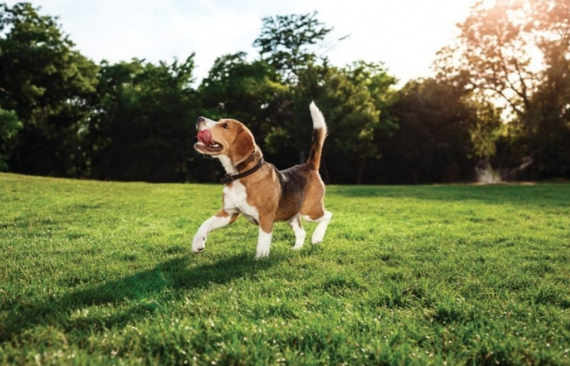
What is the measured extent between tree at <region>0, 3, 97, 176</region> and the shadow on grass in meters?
35.1

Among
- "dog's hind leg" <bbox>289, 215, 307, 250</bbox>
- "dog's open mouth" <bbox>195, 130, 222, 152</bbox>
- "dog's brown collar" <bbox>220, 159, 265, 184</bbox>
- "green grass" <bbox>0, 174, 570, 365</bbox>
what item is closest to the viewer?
"green grass" <bbox>0, 174, 570, 365</bbox>

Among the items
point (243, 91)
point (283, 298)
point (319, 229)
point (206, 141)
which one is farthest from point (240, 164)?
point (243, 91)

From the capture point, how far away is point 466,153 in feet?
133

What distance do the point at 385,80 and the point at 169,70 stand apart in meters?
19.7

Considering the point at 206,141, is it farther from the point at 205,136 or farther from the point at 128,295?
the point at 128,295

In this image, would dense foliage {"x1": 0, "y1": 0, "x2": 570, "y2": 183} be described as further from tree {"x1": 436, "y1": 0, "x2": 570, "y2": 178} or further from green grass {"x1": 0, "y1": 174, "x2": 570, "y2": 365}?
green grass {"x1": 0, "y1": 174, "x2": 570, "y2": 365}

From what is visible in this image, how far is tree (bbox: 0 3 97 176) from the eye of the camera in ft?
118

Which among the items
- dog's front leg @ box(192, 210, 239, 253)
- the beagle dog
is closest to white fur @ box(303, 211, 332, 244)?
the beagle dog

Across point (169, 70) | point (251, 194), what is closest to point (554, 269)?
point (251, 194)

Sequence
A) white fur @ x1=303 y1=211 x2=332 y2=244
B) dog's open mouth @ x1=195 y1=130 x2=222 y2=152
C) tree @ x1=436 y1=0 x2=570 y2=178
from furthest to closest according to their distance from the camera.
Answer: tree @ x1=436 y1=0 x2=570 y2=178, white fur @ x1=303 y1=211 x2=332 y2=244, dog's open mouth @ x1=195 y1=130 x2=222 y2=152

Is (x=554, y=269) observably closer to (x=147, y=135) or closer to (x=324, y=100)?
(x=324, y=100)

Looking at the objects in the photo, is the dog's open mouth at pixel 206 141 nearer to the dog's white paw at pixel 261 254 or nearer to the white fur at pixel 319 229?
the dog's white paw at pixel 261 254

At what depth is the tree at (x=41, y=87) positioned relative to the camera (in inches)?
1412

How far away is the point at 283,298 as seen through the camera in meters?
3.88
